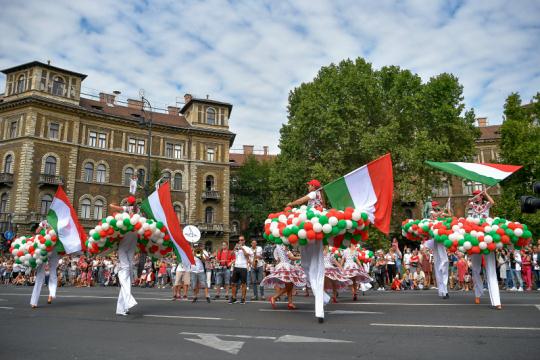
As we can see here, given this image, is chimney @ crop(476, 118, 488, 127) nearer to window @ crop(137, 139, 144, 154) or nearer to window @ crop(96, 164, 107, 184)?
window @ crop(137, 139, 144, 154)

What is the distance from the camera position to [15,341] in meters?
6.70

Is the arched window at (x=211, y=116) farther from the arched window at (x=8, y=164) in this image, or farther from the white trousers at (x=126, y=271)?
the white trousers at (x=126, y=271)

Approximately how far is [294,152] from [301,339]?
30550mm

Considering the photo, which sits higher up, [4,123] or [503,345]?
[4,123]

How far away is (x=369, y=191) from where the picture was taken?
29.2 feet

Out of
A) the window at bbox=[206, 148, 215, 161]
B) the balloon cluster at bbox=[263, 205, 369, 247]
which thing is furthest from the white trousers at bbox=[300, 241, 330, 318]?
the window at bbox=[206, 148, 215, 161]

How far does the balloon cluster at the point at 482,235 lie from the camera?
9.82m

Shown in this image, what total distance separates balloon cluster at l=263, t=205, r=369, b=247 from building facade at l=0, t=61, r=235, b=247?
29.1 metres

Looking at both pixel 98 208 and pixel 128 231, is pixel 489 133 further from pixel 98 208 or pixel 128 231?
pixel 128 231

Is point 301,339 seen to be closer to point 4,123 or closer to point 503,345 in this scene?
point 503,345

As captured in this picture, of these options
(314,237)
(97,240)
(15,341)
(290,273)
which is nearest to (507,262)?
Answer: (290,273)

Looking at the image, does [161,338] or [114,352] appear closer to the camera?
[114,352]

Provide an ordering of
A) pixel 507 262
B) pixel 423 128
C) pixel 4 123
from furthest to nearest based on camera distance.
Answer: pixel 4 123, pixel 423 128, pixel 507 262

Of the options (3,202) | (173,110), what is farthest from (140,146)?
(3,202)
